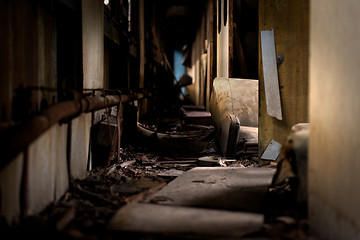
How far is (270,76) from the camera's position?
5934 millimetres

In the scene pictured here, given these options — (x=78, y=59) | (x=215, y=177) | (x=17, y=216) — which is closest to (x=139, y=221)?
(x=17, y=216)

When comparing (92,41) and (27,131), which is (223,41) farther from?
(27,131)

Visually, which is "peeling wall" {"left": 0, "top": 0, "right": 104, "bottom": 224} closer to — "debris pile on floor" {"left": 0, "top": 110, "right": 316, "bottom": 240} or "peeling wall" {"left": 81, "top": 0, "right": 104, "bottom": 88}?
"peeling wall" {"left": 81, "top": 0, "right": 104, "bottom": 88}

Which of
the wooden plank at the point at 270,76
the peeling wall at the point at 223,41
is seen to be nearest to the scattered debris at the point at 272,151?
the wooden plank at the point at 270,76

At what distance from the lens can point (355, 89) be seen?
8.93 feet

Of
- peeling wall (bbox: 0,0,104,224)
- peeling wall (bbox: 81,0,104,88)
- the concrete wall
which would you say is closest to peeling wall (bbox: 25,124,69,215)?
peeling wall (bbox: 0,0,104,224)

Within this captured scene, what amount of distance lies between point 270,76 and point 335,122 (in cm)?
318

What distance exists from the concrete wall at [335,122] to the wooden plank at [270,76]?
2.79 meters

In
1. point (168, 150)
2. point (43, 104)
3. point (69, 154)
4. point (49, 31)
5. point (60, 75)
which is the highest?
point (49, 31)

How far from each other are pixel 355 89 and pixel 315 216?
114 centimetres

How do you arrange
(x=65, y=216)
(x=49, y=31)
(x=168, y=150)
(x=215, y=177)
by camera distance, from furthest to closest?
(x=168, y=150) < (x=215, y=177) < (x=49, y=31) < (x=65, y=216)

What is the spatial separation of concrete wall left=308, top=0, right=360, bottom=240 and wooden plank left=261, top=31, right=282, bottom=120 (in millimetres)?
2787

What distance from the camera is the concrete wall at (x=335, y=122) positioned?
272 cm

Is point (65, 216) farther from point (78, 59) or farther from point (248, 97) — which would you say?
point (248, 97)
